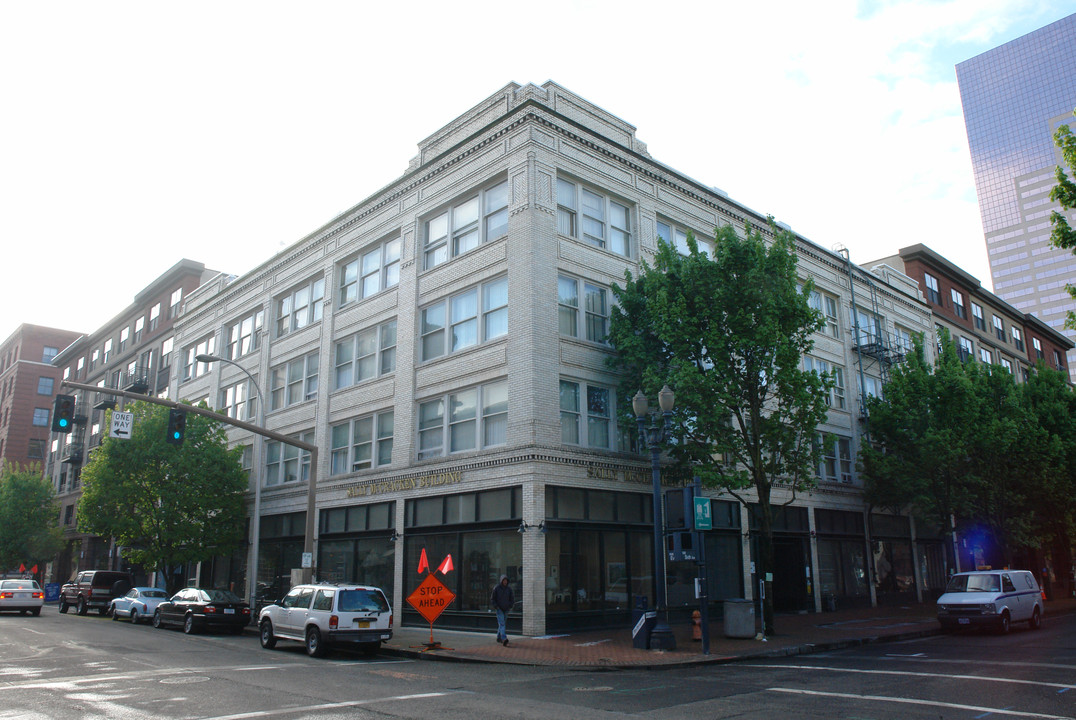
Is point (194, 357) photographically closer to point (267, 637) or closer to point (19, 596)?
point (19, 596)

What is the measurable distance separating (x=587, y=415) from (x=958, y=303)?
3632 cm

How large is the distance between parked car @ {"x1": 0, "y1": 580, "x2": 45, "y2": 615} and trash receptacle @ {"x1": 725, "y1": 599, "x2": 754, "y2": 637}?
30.5 metres

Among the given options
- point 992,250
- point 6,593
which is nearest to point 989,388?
point 6,593

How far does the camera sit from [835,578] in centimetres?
3145

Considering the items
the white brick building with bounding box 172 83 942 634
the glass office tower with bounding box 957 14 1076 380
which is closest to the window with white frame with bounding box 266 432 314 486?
the white brick building with bounding box 172 83 942 634

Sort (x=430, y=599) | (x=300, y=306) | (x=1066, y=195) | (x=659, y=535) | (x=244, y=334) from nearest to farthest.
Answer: (x=1066, y=195), (x=659, y=535), (x=430, y=599), (x=300, y=306), (x=244, y=334)

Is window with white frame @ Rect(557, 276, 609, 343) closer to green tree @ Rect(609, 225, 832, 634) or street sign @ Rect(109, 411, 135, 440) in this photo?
green tree @ Rect(609, 225, 832, 634)

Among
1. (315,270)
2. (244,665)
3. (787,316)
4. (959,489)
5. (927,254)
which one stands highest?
(927,254)

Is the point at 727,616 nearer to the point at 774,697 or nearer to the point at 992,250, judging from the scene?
the point at 774,697

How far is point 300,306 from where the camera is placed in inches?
1328

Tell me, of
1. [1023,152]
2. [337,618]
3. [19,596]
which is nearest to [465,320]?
[337,618]

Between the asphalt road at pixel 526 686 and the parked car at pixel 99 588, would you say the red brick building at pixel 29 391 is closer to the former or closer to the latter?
the parked car at pixel 99 588

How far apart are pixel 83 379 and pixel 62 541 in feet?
47.8

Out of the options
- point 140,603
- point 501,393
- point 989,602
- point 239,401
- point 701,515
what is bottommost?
point 140,603
